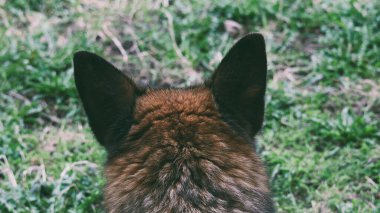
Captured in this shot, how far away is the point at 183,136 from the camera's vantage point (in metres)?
3.07

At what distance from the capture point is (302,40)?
680cm

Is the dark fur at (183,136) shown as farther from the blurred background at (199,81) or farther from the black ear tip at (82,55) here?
the blurred background at (199,81)

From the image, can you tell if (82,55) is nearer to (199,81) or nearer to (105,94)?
(105,94)

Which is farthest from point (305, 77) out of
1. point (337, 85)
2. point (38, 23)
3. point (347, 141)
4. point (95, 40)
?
point (38, 23)

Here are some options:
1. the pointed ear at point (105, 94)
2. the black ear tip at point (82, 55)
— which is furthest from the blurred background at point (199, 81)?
the black ear tip at point (82, 55)

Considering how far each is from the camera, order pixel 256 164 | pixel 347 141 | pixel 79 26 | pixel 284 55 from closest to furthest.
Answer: pixel 256 164 < pixel 347 141 < pixel 284 55 < pixel 79 26

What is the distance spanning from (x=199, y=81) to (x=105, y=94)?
299 cm

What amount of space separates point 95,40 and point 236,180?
4.22 m

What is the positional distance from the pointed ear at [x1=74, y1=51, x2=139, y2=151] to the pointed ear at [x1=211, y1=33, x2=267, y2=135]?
486 mm

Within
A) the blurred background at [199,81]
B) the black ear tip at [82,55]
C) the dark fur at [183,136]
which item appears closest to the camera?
the dark fur at [183,136]

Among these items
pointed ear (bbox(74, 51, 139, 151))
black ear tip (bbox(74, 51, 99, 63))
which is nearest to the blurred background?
pointed ear (bbox(74, 51, 139, 151))

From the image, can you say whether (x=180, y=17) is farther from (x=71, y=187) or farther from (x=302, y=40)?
(x=71, y=187)

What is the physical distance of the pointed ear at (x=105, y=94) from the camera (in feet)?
Answer: 10.9

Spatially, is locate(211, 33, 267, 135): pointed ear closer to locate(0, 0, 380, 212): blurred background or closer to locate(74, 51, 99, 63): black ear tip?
locate(74, 51, 99, 63): black ear tip
